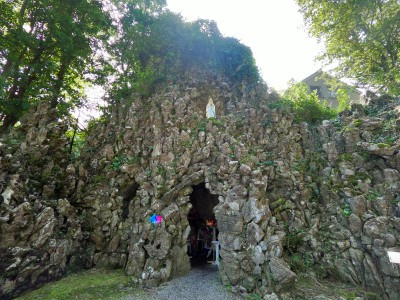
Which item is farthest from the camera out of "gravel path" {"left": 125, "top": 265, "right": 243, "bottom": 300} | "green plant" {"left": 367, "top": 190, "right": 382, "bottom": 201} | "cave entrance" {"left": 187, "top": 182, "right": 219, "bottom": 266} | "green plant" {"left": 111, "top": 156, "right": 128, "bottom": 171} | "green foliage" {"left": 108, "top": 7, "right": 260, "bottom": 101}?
"green foliage" {"left": 108, "top": 7, "right": 260, "bottom": 101}

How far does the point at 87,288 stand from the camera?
10039mm

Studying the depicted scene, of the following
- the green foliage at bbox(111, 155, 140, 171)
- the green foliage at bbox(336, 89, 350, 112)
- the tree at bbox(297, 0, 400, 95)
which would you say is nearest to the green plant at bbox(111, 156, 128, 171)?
the green foliage at bbox(111, 155, 140, 171)

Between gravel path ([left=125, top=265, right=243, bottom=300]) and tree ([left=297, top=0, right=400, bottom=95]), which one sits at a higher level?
tree ([left=297, top=0, right=400, bottom=95])

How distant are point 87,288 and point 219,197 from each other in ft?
24.9

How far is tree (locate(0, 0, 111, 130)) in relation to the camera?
47.0 ft

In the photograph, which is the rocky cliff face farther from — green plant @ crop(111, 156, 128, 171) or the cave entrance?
the cave entrance

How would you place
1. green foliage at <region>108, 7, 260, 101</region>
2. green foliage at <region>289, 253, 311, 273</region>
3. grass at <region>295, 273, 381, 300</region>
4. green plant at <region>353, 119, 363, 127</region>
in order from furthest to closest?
green foliage at <region>108, 7, 260, 101</region>
green plant at <region>353, 119, 363, 127</region>
green foliage at <region>289, 253, 311, 273</region>
grass at <region>295, 273, 381, 300</region>

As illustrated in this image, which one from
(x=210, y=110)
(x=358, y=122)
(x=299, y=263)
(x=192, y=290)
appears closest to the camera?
(x=192, y=290)

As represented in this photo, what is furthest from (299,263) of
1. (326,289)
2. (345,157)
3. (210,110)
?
(210,110)

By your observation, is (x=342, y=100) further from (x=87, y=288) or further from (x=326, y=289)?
(x=87, y=288)

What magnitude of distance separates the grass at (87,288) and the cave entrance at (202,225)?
6928 mm

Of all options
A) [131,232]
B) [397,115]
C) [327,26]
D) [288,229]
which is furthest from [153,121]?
[327,26]

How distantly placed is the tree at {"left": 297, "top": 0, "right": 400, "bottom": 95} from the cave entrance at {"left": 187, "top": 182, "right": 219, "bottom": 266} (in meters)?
17.4

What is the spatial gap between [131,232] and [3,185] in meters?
6.66
